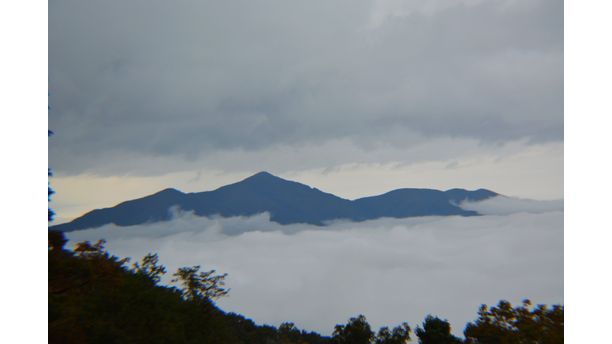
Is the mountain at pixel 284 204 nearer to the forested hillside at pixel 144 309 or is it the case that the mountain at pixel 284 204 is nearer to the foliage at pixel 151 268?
the foliage at pixel 151 268

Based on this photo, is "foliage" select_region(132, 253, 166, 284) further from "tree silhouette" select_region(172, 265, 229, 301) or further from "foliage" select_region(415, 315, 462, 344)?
"foliage" select_region(415, 315, 462, 344)

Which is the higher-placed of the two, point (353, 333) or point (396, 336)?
point (396, 336)

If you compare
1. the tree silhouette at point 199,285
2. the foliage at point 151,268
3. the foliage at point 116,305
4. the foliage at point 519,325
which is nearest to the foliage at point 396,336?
the foliage at point 116,305

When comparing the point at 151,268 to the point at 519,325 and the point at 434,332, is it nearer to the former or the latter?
the point at 519,325

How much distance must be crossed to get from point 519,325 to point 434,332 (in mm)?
21235

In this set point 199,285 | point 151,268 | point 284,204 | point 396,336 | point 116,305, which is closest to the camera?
point 116,305

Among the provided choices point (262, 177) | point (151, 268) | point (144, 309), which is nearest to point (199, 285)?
point (151, 268)

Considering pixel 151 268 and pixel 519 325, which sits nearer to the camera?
pixel 519 325

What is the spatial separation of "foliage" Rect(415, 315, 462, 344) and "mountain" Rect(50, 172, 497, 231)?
619 inches

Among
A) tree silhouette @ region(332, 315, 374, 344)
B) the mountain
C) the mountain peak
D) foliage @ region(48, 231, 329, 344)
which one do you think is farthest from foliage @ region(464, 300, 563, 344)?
the mountain peak

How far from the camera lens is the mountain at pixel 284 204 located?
4691 centimetres

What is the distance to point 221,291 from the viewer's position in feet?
80.7

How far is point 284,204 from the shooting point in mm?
65625

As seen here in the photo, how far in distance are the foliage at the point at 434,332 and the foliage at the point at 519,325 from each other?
59.8 feet
